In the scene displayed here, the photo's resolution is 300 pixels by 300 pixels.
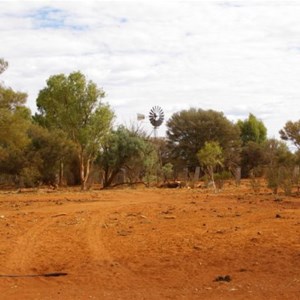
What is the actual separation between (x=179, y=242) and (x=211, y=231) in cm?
136

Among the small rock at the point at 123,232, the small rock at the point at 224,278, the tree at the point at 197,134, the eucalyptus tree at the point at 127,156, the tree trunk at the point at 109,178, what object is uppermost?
the tree at the point at 197,134

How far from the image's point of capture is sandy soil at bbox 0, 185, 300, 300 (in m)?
8.71

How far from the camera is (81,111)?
32.5 m

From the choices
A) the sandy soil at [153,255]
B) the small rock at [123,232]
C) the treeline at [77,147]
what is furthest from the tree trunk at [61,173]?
the small rock at [123,232]

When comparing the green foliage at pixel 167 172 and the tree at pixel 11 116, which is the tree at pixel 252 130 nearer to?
the green foliage at pixel 167 172

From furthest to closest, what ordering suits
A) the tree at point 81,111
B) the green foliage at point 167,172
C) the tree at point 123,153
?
the green foliage at point 167,172
the tree at point 123,153
the tree at point 81,111

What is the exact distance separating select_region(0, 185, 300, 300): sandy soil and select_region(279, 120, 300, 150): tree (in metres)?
35.1

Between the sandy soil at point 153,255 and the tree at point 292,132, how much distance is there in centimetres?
3511

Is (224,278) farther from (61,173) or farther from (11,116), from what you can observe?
(61,173)

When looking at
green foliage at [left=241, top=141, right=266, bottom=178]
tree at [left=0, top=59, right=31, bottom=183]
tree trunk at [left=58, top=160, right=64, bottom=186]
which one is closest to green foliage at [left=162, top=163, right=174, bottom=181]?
tree trunk at [left=58, top=160, right=64, bottom=186]

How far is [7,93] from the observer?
82.7 feet

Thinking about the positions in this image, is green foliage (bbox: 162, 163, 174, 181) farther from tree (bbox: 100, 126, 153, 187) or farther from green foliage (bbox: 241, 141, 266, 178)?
green foliage (bbox: 241, 141, 266, 178)

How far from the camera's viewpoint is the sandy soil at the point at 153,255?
8711 millimetres

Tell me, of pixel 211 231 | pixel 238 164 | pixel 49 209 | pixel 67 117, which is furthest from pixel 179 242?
pixel 238 164
